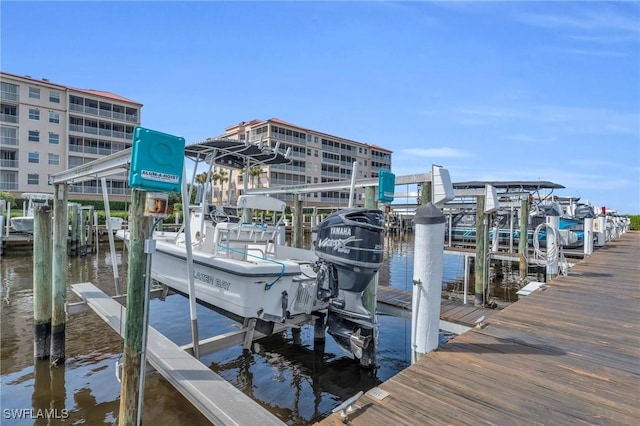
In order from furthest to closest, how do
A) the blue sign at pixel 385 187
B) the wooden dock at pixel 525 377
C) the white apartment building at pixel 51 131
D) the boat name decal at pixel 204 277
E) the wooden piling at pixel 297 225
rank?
the white apartment building at pixel 51 131 < the wooden piling at pixel 297 225 < the boat name decal at pixel 204 277 < the blue sign at pixel 385 187 < the wooden dock at pixel 525 377

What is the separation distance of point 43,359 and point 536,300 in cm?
868

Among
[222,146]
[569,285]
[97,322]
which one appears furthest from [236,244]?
[569,285]

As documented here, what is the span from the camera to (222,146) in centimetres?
724

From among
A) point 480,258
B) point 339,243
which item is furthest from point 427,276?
point 480,258

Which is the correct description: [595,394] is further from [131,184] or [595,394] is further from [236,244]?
[236,244]

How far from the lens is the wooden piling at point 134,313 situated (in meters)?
3.58

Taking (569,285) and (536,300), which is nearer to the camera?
(536,300)

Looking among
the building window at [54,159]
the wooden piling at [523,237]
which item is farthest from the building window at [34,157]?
the wooden piling at [523,237]

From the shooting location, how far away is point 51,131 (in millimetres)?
38812

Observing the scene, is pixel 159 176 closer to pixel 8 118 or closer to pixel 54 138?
pixel 54 138

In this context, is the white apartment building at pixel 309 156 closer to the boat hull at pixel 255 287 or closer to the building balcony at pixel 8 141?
the building balcony at pixel 8 141

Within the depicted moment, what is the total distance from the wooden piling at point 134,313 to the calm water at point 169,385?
1526 mm

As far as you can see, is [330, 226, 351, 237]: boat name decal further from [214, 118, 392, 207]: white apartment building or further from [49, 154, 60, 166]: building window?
[49, 154, 60, 166]: building window

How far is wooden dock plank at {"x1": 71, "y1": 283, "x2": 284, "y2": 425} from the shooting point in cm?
321
